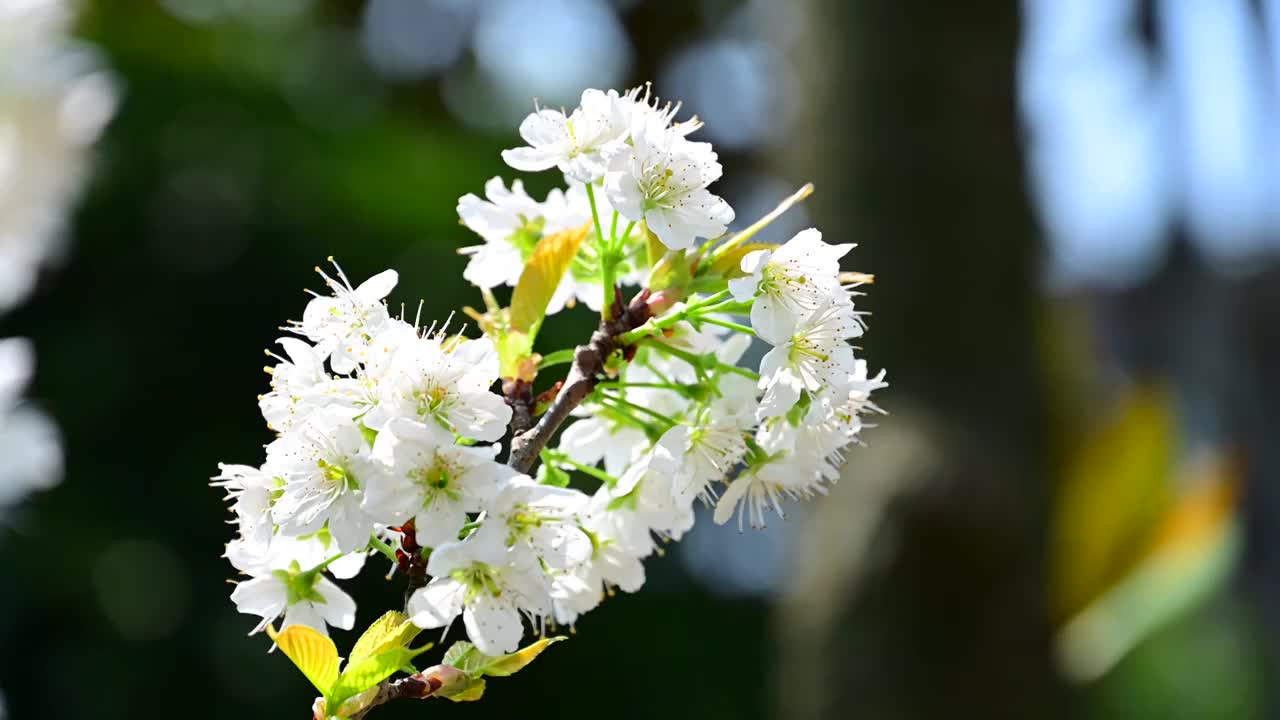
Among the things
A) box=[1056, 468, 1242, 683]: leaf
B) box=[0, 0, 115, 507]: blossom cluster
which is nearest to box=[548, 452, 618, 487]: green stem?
box=[0, 0, 115, 507]: blossom cluster

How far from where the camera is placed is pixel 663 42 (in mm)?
5426

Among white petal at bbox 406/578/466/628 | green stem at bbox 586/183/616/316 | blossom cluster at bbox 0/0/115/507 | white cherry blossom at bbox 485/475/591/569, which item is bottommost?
blossom cluster at bbox 0/0/115/507

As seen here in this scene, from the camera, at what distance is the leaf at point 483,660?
1.82 ft

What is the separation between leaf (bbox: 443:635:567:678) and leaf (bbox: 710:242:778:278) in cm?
21

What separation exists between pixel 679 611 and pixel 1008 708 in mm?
2037

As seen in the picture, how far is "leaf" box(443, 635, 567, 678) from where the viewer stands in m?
0.56

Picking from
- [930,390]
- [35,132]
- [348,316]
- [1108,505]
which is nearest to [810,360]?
[348,316]

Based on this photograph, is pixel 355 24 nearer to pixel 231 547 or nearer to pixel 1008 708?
pixel 1008 708

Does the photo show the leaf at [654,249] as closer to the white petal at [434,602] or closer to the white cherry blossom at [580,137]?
the white cherry blossom at [580,137]

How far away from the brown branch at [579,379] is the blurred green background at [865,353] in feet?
1.85

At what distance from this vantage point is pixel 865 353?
223cm

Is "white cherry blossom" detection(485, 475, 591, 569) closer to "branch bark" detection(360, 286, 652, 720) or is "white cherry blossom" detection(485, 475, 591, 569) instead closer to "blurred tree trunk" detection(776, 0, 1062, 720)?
"branch bark" detection(360, 286, 652, 720)

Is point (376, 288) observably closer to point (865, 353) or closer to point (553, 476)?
point (553, 476)

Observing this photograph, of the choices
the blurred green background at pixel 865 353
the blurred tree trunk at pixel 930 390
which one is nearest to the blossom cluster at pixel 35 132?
the blurred green background at pixel 865 353
